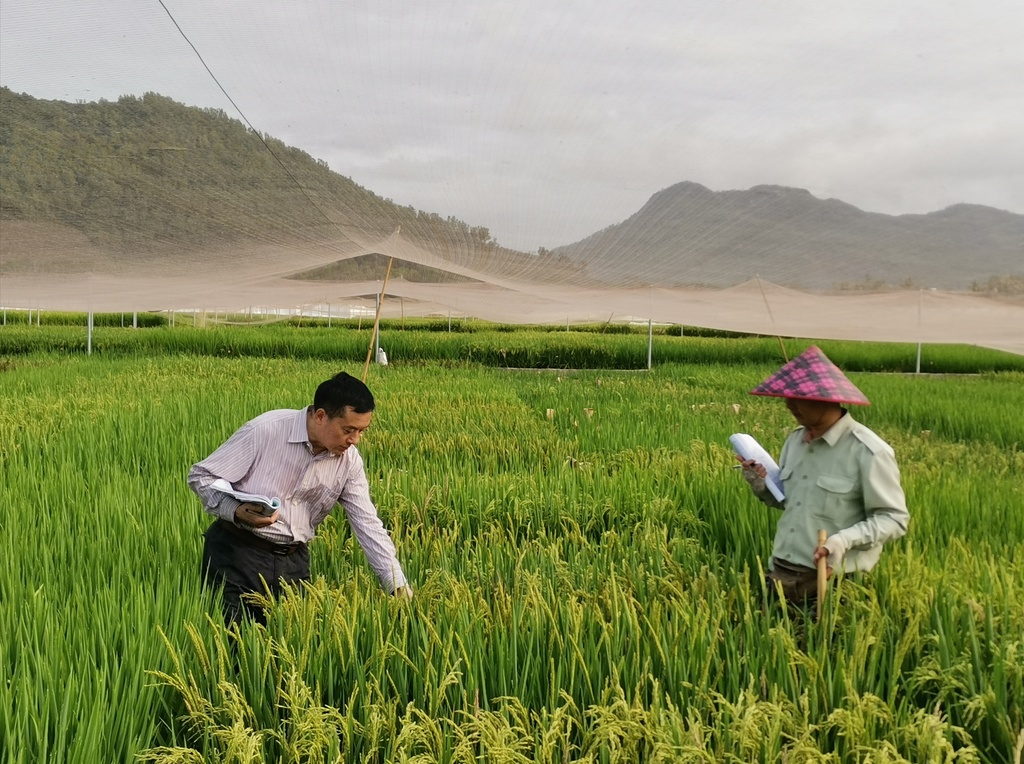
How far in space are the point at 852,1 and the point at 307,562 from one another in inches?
113

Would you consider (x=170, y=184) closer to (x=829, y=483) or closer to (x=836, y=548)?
(x=829, y=483)

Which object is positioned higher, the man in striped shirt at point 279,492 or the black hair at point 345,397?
the black hair at point 345,397

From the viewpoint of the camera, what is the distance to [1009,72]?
319 centimetres

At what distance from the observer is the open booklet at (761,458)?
2432 mm

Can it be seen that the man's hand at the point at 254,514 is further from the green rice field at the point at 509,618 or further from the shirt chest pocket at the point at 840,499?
the shirt chest pocket at the point at 840,499

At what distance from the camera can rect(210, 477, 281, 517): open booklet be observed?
2.16 m

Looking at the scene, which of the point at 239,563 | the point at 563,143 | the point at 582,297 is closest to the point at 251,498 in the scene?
the point at 239,563

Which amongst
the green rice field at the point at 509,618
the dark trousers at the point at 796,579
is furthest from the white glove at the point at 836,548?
the dark trousers at the point at 796,579

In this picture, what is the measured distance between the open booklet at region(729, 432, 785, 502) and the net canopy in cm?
179

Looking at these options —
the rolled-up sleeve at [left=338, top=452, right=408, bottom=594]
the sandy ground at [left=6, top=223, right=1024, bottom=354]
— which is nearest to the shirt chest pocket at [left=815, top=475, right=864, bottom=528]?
the rolled-up sleeve at [left=338, top=452, right=408, bottom=594]

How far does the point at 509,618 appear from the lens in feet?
6.61

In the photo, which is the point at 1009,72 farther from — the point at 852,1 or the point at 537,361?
the point at 537,361

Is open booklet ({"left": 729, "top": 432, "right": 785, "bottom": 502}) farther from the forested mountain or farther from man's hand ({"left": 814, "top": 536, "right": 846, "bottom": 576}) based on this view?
→ the forested mountain

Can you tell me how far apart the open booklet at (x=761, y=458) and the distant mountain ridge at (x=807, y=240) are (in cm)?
190
